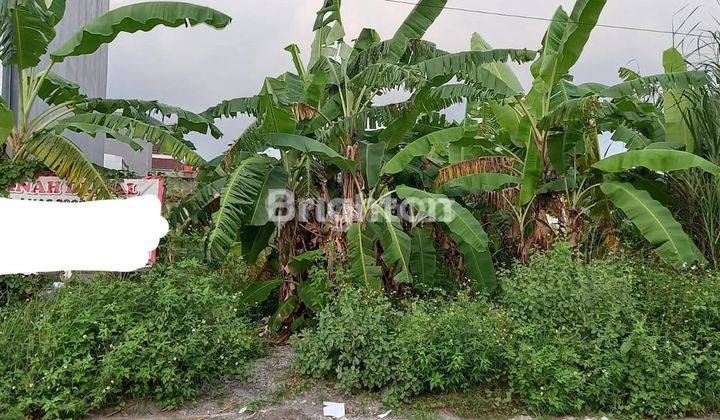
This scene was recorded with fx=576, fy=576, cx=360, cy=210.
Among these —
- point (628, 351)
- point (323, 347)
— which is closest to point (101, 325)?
point (323, 347)

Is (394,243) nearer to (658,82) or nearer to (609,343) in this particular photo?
(609,343)

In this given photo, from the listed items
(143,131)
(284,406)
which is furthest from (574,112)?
(143,131)

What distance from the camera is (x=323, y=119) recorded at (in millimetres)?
7199

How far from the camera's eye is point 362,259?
6.30 meters

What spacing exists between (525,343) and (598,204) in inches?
131

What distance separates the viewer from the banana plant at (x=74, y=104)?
20.6 ft

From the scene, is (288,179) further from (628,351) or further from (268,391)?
(628,351)

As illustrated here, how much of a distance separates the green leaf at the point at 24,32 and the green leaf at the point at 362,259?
3999mm

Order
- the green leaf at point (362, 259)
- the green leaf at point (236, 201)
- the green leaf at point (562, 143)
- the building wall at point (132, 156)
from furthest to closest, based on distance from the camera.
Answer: the building wall at point (132, 156) < the green leaf at point (562, 143) < the green leaf at point (362, 259) < the green leaf at point (236, 201)

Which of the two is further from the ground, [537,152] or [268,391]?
[537,152]

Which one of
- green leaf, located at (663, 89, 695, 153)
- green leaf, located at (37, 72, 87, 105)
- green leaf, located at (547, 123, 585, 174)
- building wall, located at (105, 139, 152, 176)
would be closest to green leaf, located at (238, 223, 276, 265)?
green leaf, located at (37, 72, 87, 105)

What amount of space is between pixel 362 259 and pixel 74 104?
4.37m

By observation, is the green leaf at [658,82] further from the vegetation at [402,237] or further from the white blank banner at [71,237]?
the white blank banner at [71,237]

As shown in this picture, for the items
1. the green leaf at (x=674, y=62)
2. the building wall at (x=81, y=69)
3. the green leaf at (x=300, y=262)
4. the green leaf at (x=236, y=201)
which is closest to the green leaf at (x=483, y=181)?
the green leaf at (x=300, y=262)
